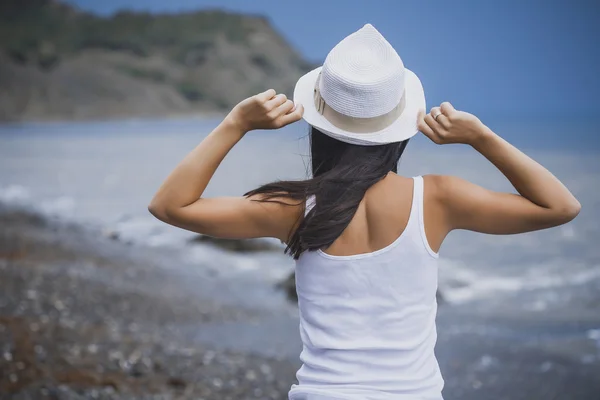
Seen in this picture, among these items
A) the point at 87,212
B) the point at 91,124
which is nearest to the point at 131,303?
the point at 87,212

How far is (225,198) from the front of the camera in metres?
1.25

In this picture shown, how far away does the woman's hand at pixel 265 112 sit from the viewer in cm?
121

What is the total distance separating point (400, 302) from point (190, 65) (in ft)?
59.9

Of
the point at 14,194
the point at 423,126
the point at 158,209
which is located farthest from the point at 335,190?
the point at 14,194

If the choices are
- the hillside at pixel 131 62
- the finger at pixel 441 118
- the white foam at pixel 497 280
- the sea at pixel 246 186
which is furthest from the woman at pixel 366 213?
the hillside at pixel 131 62

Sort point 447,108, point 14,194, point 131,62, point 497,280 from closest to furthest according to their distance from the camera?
point 447,108 < point 497,280 < point 14,194 < point 131,62

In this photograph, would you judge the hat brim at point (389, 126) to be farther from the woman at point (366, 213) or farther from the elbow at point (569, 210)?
the elbow at point (569, 210)

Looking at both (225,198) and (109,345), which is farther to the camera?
(109,345)

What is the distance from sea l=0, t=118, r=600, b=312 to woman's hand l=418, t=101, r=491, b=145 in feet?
11.0

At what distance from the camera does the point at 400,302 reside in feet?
3.94

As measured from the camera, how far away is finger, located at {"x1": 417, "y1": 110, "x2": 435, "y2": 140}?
1200mm

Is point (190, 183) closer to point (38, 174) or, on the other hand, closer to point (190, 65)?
point (38, 174)

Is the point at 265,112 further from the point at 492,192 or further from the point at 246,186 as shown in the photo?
the point at 246,186

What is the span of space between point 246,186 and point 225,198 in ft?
39.0
